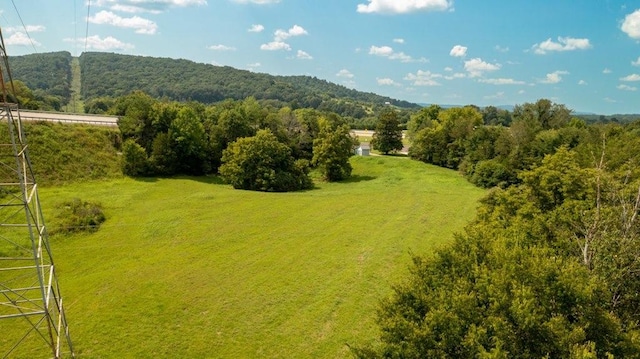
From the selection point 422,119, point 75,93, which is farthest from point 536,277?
point 75,93

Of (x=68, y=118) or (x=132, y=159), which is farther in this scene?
(x=68, y=118)

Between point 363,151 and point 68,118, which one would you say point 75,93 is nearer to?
point 68,118

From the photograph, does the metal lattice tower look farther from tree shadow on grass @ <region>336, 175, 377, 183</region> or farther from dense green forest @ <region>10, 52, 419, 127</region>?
dense green forest @ <region>10, 52, 419, 127</region>

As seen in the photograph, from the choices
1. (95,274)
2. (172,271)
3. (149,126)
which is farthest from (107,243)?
(149,126)

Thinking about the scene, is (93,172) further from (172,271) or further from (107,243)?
(172,271)

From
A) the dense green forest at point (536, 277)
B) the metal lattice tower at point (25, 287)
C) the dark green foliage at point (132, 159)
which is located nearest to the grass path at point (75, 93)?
the dark green foliage at point (132, 159)
